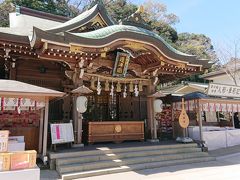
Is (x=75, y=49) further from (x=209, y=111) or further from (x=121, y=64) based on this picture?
(x=209, y=111)

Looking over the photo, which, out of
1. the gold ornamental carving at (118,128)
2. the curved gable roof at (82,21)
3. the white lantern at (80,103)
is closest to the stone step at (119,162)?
the white lantern at (80,103)

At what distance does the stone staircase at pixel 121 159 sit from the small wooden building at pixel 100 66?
160cm

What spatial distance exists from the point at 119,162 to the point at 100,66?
4527 millimetres

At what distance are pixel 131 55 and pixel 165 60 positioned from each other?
1.58 meters

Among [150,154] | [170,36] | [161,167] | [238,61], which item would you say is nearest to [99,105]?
[150,154]

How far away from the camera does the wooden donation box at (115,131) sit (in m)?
11.1

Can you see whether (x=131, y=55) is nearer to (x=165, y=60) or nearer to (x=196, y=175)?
(x=165, y=60)

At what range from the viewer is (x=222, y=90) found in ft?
44.8

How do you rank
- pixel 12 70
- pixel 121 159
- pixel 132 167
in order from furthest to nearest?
pixel 12 70, pixel 121 159, pixel 132 167

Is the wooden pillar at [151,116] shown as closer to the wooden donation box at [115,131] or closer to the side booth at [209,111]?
the wooden donation box at [115,131]

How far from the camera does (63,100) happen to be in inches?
443

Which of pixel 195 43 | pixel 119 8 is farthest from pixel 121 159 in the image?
pixel 195 43

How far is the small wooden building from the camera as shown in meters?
9.09

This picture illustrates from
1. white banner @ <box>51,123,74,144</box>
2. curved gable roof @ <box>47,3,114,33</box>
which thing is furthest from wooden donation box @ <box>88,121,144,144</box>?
curved gable roof @ <box>47,3,114,33</box>
